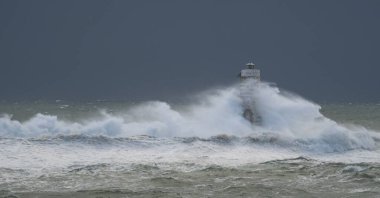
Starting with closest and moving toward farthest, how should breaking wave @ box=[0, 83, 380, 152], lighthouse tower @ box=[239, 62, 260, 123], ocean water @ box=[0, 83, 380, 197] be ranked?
ocean water @ box=[0, 83, 380, 197] → breaking wave @ box=[0, 83, 380, 152] → lighthouse tower @ box=[239, 62, 260, 123]

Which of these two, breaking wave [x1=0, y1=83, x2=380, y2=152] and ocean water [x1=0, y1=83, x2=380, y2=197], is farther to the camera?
breaking wave [x1=0, y1=83, x2=380, y2=152]

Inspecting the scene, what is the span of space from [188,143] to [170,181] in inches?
228

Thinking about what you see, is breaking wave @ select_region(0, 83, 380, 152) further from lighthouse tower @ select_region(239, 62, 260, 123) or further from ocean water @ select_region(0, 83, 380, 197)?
lighthouse tower @ select_region(239, 62, 260, 123)

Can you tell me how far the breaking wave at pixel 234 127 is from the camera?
23234 millimetres

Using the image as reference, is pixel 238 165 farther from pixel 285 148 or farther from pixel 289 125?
pixel 289 125

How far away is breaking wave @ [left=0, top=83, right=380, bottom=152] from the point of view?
2323 centimetres

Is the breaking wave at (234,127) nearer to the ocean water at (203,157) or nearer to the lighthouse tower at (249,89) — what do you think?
the ocean water at (203,157)

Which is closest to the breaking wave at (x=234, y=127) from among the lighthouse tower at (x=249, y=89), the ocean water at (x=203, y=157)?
the ocean water at (x=203, y=157)

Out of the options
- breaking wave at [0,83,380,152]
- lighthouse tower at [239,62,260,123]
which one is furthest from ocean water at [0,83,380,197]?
lighthouse tower at [239,62,260,123]

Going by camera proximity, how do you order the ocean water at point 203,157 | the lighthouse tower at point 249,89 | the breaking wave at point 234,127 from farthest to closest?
the lighthouse tower at point 249,89 → the breaking wave at point 234,127 → the ocean water at point 203,157

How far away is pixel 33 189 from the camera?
1503cm

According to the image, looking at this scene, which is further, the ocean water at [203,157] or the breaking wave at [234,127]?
the breaking wave at [234,127]

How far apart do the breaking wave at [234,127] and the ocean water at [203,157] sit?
46 millimetres

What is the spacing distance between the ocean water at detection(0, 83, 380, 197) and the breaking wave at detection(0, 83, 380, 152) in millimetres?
46
